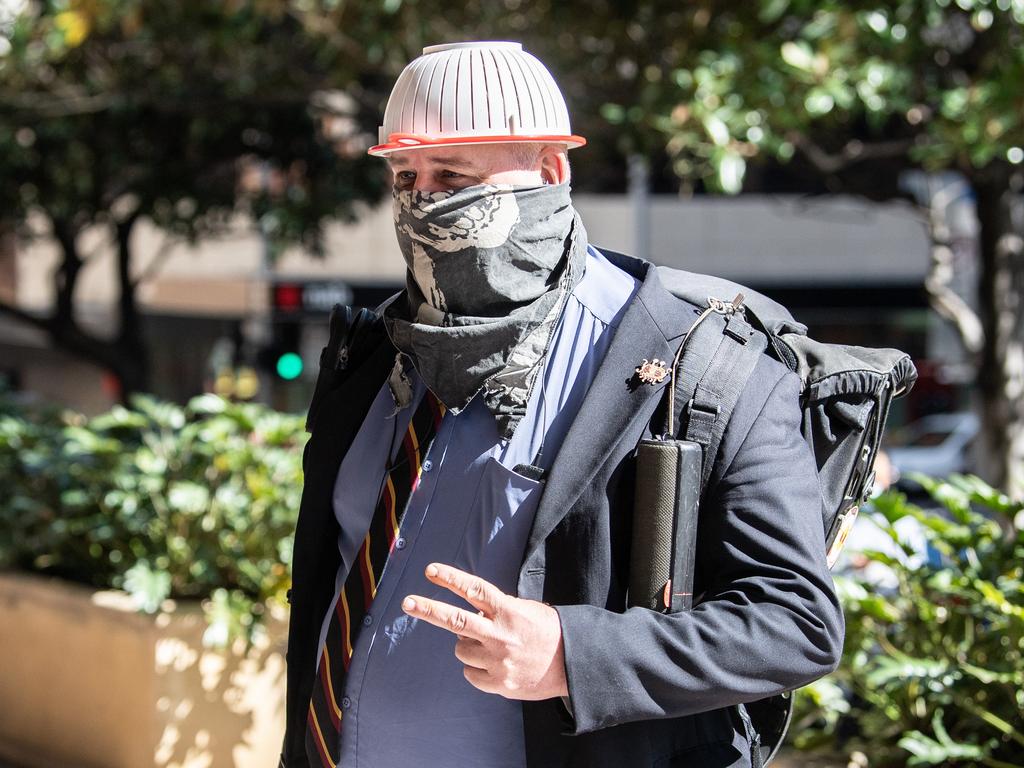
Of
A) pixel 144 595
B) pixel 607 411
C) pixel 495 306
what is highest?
pixel 495 306

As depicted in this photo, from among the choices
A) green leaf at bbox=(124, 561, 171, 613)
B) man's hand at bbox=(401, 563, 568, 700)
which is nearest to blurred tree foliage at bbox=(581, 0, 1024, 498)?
green leaf at bbox=(124, 561, 171, 613)

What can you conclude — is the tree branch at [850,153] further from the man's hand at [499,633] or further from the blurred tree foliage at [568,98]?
the man's hand at [499,633]

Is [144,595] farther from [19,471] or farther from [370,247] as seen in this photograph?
[370,247]

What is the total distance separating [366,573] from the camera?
1973 mm

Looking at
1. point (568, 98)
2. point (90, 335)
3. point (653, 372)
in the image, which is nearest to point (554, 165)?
point (653, 372)

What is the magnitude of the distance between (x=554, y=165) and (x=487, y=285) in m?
0.23

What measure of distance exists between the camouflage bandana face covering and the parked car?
41.4 feet

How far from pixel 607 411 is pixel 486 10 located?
597cm

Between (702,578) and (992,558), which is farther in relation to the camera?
(992,558)

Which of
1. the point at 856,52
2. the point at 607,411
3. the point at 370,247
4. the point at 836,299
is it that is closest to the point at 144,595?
the point at 607,411

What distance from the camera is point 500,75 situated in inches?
72.7

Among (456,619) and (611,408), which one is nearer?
(456,619)

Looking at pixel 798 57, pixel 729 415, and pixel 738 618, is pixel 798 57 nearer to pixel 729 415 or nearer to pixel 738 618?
pixel 729 415

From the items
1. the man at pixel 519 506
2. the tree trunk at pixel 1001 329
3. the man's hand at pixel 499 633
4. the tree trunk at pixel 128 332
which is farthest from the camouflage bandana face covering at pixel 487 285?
the tree trunk at pixel 128 332
